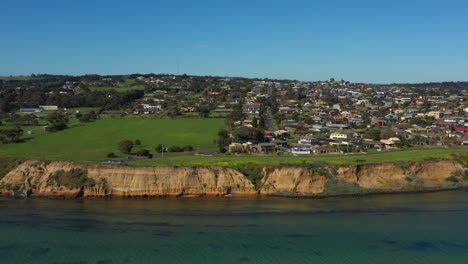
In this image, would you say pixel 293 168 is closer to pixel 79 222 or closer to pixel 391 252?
pixel 391 252

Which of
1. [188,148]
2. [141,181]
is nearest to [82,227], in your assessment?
[141,181]

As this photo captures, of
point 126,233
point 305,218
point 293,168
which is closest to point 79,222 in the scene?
point 126,233

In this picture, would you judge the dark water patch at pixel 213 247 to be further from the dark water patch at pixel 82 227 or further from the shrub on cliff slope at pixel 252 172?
the shrub on cliff slope at pixel 252 172

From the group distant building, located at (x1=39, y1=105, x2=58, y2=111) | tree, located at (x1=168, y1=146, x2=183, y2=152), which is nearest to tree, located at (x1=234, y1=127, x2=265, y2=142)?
tree, located at (x1=168, y1=146, x2=183, y2=152)

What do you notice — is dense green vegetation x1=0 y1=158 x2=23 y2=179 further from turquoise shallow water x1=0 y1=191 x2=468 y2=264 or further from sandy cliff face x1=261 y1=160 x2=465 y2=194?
sandy cliff face x1=261 y1=160 x2=465 y2=194

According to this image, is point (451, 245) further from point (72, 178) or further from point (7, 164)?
point (7, 164)

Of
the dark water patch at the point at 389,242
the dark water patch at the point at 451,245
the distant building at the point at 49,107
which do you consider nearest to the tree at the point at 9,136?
the distant building at the point at 49,107
